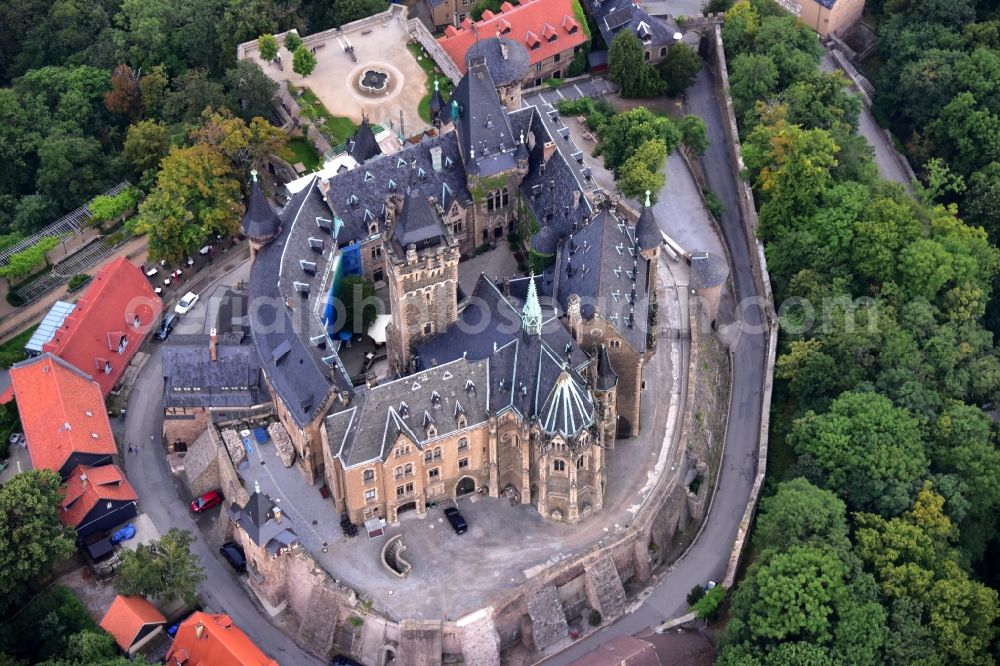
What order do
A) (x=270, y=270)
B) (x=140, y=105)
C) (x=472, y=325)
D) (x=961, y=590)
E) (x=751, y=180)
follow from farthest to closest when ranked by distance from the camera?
(x=140, y=105) < (x=751, y=180) < (x=270, y=270) < (x=472, y=325) < (x=961, y=590)

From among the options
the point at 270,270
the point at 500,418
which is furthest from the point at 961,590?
the point at 270,270

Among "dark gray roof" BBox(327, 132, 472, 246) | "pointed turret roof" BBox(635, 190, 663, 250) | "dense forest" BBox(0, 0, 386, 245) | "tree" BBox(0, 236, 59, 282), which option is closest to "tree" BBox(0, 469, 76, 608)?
"tree" BBox(0, 236, 59, 282)

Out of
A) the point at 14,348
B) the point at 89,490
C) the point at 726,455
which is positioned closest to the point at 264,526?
the point at 89,490

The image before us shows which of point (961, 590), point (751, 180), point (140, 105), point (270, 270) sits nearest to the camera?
point (961, 590)

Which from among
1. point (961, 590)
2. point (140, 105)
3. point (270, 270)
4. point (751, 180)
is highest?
point (140, 105)

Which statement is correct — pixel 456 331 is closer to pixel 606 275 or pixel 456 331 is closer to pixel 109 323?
pixel 606 275

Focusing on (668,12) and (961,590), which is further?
(668,12)

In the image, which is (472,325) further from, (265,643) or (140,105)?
(140,105)

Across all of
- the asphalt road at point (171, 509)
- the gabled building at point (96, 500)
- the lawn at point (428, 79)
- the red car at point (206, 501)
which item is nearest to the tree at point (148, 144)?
the asphalt road at point (171, 509)
